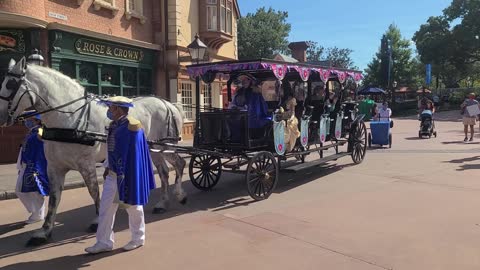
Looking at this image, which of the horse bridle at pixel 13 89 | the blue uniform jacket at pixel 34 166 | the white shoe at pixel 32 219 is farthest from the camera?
the white shoe at pixel 32 219

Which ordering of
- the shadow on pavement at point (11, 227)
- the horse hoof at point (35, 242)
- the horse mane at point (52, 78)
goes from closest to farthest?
the horse hoof at point (35, 242), the horse mane at point (52, 78), the shadow on pavement at point (11, 227)

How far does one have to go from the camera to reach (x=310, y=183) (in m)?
10.3

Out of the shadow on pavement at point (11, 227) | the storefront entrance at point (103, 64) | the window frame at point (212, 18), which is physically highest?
the window frame at point (212, 18)

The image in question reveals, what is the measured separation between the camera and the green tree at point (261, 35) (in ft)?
167

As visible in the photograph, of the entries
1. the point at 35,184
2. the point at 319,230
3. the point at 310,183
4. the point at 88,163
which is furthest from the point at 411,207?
the point at 35,184

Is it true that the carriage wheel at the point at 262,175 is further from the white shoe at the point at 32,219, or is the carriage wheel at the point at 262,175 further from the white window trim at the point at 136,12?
the white window trim at the point at 136,12

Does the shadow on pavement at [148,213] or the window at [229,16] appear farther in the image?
the window at [229,16]

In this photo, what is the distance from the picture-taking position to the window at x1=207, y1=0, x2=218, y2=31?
2222 cm

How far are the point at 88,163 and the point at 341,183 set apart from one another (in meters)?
5.63

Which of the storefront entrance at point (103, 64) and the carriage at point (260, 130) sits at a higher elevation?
the storefront entrance at point (103, 64)

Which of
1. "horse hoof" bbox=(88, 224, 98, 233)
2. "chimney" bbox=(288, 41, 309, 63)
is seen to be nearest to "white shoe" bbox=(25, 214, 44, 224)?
"horse hoof" bbox=(88, 224, 98, 233)

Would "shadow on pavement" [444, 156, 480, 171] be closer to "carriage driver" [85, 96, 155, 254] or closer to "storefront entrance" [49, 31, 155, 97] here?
"carriage driver" [85, 96, 155, 254]

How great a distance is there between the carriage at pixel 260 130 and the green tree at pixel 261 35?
127ft

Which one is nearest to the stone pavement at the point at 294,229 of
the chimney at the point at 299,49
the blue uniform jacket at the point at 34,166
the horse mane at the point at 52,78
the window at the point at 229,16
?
the blue uniform jacket at the point at 34,166
